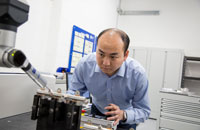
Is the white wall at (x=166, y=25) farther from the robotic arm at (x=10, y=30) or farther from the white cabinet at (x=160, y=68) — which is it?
the robotic arm at (x=10, y=30)

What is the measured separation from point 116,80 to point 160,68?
11.0 feet

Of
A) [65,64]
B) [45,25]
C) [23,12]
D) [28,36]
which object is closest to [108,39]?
[23,12]

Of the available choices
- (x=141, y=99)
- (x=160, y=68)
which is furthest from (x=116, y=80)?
(x=160, y=68)

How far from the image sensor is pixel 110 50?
0.97m

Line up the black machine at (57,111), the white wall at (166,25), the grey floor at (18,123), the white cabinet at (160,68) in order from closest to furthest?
the black machine at (57,111), the grey floor at (18,123), the white cabinet at (160,68), the white wall at (166,25)

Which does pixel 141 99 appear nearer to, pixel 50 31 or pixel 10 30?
pixel 10 30

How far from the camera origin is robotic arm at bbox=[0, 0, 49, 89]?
1.61 feet

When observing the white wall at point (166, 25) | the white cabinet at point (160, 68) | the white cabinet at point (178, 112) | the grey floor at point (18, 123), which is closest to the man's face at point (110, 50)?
the grey floor at point (18, 123)

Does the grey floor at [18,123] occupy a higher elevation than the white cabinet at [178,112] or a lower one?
higher

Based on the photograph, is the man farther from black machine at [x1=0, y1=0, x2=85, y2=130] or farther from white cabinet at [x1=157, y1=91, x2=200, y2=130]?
white cabinet at [x1=157, y1=91, x2=200, y2=130]

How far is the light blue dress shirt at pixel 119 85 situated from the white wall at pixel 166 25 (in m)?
3.68

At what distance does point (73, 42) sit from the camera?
9.30ft

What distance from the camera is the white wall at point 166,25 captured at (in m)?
4.61

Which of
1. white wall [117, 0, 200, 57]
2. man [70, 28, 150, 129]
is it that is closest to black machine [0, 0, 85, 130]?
man [70, 28, 150, 129]
